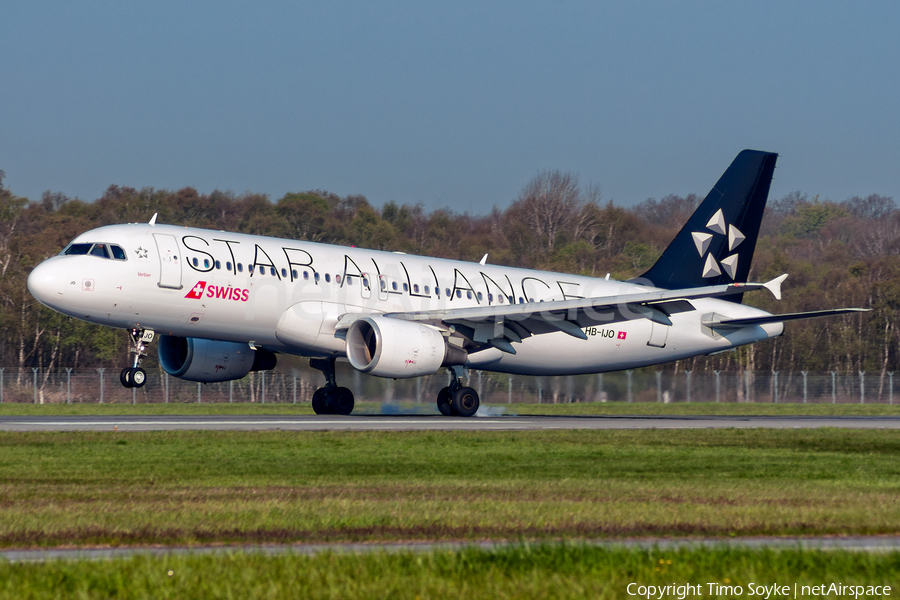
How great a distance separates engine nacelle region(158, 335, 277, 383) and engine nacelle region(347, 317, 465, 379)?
4.33m

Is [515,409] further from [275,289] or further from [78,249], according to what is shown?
[78,249]

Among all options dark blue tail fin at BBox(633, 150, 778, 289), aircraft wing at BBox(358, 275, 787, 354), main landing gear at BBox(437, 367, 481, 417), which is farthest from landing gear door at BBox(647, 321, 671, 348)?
main landing gear at BBox(437, 367, 481, 417)

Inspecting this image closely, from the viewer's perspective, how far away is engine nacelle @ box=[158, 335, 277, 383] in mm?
31953

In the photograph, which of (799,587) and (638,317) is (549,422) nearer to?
(638,317)

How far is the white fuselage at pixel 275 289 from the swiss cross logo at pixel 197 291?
0.02 metres

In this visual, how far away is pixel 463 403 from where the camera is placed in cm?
A: 3209

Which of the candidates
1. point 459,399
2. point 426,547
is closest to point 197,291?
point 459,399

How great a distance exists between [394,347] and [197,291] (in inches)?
201

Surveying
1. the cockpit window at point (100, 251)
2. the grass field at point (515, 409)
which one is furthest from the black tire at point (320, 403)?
the cockpit window at point (100, 251)

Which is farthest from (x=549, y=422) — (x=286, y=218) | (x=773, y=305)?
(x=286, y=218)

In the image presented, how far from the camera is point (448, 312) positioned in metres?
30.7

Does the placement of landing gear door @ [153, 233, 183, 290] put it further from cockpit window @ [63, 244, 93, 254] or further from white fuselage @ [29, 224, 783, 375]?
cockpit window @ [63, 244, 93, 254]

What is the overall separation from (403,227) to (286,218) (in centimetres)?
1531

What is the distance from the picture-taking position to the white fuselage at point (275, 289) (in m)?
27.4
